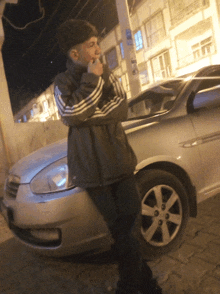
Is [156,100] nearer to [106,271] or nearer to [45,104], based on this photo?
[106,271]

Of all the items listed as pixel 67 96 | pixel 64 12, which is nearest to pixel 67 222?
pixel 67 96

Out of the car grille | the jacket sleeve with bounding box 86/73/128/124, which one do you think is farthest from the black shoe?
the car grille

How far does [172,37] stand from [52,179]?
1447cm

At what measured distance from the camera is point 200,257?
2111 millimetres

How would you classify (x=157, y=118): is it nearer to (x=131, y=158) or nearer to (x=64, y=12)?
(x=131, y=158)

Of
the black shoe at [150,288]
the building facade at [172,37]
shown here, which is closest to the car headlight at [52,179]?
the black shoe at [150,288]

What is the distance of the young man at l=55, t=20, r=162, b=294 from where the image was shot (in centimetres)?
138

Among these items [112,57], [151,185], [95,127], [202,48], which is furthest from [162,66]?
[95,127]

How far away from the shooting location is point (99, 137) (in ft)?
4.75

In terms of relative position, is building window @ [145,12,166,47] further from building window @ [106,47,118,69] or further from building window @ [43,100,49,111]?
building window @ [43,100,49,111]

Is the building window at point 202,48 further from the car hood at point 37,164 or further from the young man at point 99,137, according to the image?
the young man at point 99,137

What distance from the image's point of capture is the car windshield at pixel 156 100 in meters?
2.75

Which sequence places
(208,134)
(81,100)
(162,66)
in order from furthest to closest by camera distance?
(162,66)
(208,134)
(81,100)

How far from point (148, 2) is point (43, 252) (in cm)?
A: 1633
